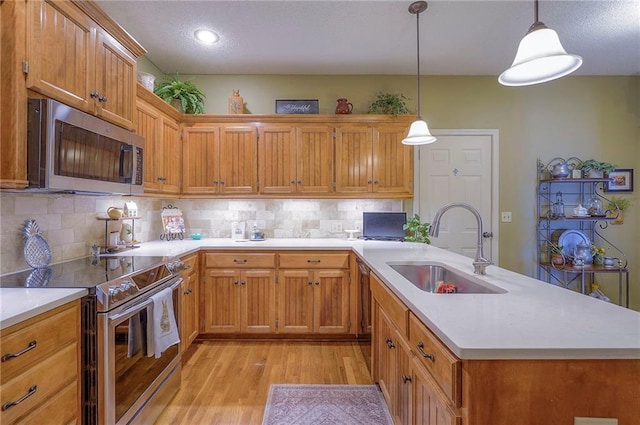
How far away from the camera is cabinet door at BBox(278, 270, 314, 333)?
113 inches

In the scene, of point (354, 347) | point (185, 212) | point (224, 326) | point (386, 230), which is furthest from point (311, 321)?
point (185, 212)

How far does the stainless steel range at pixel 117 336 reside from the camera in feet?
4.42

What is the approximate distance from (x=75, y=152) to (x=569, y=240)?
4.54 m

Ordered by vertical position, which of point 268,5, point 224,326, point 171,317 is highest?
point 268,5

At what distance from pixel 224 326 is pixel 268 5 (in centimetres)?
275

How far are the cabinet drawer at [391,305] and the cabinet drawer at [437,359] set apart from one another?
76mm

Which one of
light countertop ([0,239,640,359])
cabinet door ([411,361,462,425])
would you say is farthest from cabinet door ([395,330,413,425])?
light countertop ([0,239,640,359])

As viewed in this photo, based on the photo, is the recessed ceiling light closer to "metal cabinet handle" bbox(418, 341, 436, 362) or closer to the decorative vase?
the decorative vase

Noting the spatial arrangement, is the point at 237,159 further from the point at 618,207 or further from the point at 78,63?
the point at 618,207

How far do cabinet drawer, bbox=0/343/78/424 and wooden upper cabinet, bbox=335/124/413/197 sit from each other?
2456 millimetres

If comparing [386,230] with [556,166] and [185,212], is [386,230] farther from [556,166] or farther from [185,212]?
[185,212]

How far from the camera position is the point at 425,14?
2.40 m

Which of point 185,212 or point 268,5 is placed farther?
point 185,212

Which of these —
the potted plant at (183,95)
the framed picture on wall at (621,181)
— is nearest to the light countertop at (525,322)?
the potted plant at (183,95)
